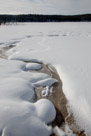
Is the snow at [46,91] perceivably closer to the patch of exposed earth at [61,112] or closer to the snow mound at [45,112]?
the patch of exposed earth at [61,112]

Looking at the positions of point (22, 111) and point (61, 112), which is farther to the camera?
point (61, 112)

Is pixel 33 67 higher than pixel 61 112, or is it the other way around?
pixel 61 112

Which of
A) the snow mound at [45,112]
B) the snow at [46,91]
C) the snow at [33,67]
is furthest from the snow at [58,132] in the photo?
the snow at [33,67]

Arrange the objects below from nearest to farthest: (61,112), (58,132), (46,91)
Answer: (58,132)
(61,112)
(46,91)

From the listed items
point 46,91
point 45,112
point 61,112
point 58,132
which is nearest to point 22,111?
point 45,112

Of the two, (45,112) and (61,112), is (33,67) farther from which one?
(45,112)

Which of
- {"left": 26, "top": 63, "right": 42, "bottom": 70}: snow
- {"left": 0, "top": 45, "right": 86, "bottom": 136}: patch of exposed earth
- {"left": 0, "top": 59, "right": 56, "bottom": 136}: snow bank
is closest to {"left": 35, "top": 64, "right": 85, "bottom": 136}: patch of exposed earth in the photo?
{"left": 0, "top": 45, "right": 86, "bottom": 136}: patch of exposed earth

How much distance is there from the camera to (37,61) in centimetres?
539

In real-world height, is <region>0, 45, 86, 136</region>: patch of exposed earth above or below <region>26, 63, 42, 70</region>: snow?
above

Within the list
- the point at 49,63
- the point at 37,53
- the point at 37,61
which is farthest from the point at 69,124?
the point at 37,53

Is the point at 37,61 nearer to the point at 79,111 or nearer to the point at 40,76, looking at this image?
the point at 40,76

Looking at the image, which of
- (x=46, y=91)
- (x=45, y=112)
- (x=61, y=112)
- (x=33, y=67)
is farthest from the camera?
(x=33, y=67)

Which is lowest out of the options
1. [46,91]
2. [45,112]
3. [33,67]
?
[33,67]

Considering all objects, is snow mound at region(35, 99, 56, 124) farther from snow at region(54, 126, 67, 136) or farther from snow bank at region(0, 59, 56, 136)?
snow at region(54, 126, 67, 136)
